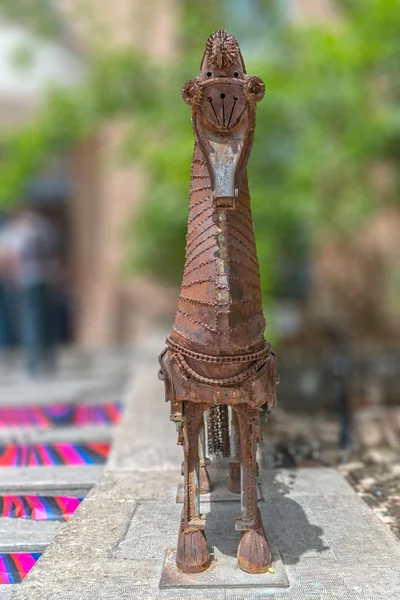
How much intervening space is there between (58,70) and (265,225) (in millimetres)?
4104

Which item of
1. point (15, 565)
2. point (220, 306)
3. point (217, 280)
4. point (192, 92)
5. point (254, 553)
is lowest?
Answer: point (15, 565)

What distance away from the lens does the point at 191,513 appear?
2.48 metres

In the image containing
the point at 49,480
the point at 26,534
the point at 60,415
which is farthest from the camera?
the point at 60,415

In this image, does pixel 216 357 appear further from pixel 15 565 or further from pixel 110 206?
pixel 110 206

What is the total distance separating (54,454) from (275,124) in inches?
184

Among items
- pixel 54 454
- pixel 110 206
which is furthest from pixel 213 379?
pixel 110 206

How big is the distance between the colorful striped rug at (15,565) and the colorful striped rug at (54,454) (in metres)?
1.19

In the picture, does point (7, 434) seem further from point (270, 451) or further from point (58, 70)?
point (58, 70)

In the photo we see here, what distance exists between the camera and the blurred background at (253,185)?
6262mm

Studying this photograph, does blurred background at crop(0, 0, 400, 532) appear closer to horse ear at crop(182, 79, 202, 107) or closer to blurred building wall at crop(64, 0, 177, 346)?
blurred building wall at crop(64, 0, 177, 346)

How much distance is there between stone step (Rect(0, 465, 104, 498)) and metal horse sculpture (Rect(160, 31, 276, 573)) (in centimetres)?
Answer: 129

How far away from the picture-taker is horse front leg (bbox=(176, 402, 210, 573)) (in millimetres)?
2430

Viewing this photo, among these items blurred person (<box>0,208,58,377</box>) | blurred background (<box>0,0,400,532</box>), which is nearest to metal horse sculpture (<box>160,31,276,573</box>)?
blurred background (<box>0,0,400,532</box>)

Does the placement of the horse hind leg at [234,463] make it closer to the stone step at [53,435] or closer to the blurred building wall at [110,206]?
the stone step at [53,435]
